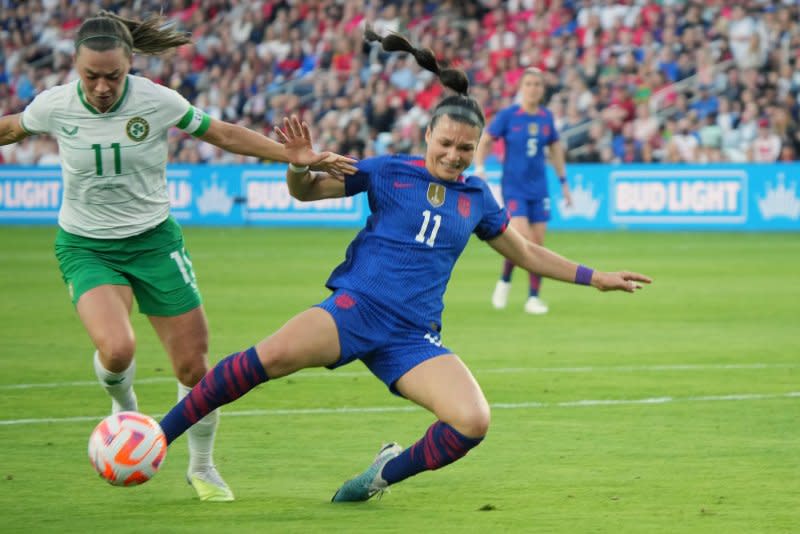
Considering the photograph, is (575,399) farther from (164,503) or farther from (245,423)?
(164,503)

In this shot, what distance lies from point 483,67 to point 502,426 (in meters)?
23.8

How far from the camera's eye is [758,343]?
1247 cm

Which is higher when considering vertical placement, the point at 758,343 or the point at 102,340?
the point at 102,340

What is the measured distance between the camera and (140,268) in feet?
22.8

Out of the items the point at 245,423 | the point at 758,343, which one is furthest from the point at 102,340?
the point at 758,343

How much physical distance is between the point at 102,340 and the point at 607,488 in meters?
2.43

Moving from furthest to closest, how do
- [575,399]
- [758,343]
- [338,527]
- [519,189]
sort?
1. [519,189]
2. [758,343]
3. [575,399]
4. [338,527]

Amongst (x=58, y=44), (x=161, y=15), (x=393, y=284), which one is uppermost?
(x=161, y=15)

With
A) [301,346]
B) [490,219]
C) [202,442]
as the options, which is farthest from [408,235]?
[202,442]

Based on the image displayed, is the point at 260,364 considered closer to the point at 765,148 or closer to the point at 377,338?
the point at 377,338

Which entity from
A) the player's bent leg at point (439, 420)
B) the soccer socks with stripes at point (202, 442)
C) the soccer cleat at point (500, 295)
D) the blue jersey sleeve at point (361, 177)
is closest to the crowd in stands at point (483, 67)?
the soccer cleat at point (500, 295)

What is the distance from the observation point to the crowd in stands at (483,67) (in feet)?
91.2

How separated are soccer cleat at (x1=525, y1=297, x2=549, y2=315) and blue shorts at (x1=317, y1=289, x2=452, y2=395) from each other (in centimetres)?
910

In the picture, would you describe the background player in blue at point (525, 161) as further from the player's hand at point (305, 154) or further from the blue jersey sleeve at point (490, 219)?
the player's hand at point (305, 154)
